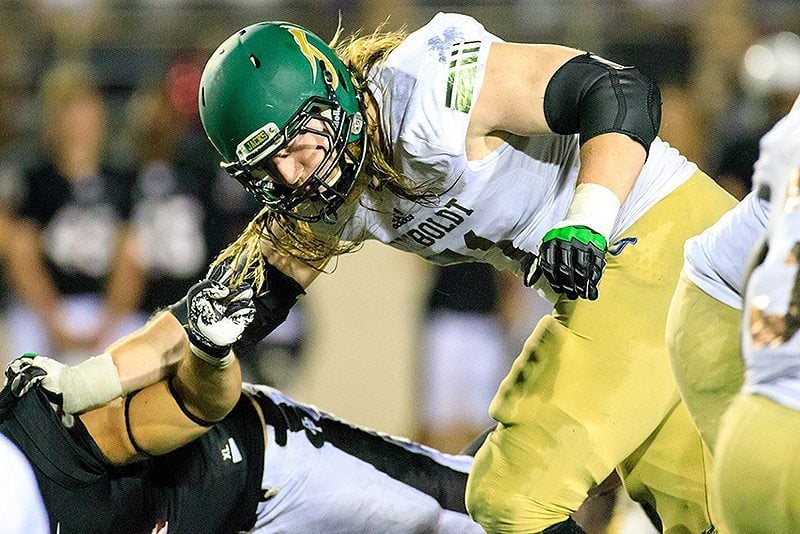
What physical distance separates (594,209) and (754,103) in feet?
12.8

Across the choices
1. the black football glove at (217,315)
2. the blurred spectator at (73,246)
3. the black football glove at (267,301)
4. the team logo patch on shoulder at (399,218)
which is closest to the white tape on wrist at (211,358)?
the black football glove at (217,315)

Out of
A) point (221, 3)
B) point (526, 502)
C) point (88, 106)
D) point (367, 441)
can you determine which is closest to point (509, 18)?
point (221, 3)

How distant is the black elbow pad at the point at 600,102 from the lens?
254 centimetres

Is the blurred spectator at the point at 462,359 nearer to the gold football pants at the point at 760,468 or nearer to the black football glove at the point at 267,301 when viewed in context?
the black football glove at the point at 267,301

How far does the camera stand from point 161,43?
676cm

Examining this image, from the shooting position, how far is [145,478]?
2.94m

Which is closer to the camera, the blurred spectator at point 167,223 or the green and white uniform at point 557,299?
the green and white uniform at point 557,299

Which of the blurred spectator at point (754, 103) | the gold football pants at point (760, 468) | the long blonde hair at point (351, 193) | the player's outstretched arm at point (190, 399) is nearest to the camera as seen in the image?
the gold football pants at point (760, 468)

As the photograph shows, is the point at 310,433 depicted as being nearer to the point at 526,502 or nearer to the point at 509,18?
the point at 526,502

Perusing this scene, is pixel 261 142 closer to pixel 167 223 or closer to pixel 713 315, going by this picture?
pixel 713 315

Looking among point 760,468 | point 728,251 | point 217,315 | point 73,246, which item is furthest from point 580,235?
point 73,246

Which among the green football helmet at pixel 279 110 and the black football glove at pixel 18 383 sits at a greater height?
the green football helmet at pixel 279 110

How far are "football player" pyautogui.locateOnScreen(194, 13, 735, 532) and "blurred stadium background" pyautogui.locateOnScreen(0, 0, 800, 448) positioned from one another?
248 cm

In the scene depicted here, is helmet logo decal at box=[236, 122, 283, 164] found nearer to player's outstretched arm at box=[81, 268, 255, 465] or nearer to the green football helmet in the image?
the green football helmet
